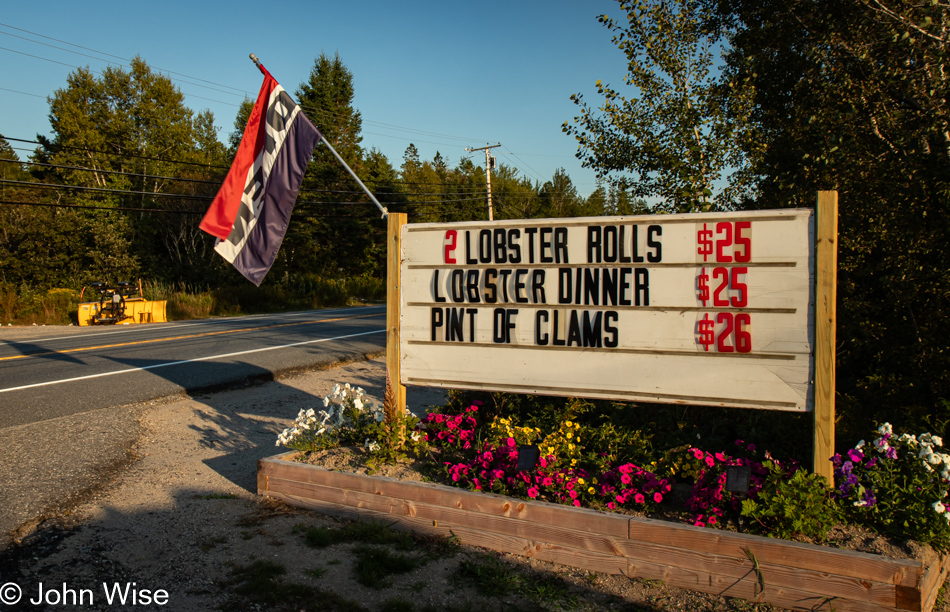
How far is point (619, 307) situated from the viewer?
414 centimetres

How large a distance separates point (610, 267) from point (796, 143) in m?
4.11

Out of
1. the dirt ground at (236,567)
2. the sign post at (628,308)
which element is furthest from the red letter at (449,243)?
the dirt ground at (236,567)

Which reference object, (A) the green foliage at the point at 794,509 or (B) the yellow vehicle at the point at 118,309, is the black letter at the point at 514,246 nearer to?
(A) the green foliage at the point at 794,509

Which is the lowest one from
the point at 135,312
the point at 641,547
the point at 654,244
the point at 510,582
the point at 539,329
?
the point at 510,582

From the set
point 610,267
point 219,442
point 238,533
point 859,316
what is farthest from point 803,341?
point 219,442

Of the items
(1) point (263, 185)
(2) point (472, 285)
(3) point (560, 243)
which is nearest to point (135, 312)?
(1) point (263, 185)

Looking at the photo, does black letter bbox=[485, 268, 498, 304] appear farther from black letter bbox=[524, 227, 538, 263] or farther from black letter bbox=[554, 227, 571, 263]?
black letter bbox=[554, 227, 571, 263]

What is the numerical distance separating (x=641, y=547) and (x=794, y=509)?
0.81m

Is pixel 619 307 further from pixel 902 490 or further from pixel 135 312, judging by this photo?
pixel 135 312

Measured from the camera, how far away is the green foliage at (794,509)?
314 centimetres

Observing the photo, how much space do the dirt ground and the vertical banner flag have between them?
1.92m

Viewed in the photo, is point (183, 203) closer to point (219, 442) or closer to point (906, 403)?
point (219, 442)

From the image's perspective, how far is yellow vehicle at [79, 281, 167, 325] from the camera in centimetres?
2045

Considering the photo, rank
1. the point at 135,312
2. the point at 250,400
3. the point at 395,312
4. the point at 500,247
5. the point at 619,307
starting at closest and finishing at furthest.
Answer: the point at 619,307
the point at 500,247
the point at 395,312
the point at 250,400
the point at 135,312
